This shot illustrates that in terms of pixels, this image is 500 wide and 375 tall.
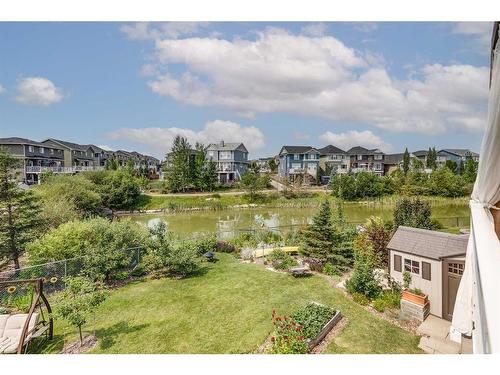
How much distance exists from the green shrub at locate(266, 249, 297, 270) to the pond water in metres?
5.47

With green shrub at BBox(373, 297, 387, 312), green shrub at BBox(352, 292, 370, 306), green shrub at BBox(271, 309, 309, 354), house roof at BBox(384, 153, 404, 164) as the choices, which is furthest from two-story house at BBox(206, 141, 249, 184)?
green shrub at BBox(271, 309, 309, 354)

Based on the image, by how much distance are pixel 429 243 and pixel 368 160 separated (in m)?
29.6

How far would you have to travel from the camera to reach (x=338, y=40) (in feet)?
16.2

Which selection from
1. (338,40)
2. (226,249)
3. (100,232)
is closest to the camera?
(338,40)

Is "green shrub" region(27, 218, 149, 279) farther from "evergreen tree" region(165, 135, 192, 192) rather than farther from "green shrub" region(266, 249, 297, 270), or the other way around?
"evergreen tree" region(165, 135, 192, 192)

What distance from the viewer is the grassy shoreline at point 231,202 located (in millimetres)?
19422

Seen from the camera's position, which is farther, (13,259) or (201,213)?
(201,213)

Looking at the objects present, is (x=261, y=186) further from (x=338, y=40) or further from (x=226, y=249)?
(x=338, y=40)

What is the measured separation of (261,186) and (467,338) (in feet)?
64.6

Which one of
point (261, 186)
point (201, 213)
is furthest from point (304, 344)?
point (261, 186)

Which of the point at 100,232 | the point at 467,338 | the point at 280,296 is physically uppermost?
the point at 100,232

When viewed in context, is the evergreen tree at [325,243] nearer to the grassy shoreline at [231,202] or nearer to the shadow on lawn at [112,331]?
the shadow on lawn at [112,331]

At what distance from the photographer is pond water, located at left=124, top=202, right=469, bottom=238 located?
45.9ft

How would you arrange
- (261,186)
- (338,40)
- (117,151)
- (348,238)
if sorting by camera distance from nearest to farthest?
(338,40) < (348,238) < (261,186) < (117,151)
